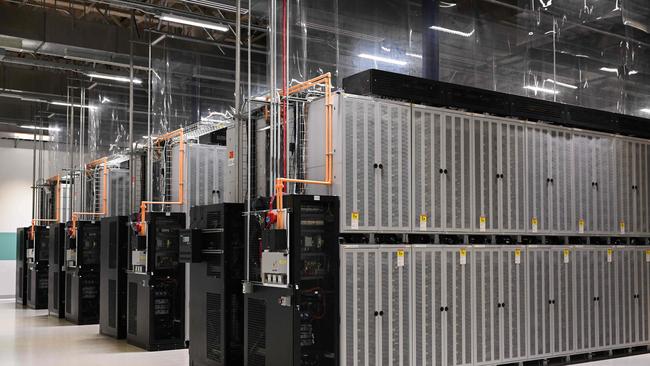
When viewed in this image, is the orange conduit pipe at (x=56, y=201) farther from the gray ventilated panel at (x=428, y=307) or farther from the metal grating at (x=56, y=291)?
the gray ventilated panel at (x=428, y=307)

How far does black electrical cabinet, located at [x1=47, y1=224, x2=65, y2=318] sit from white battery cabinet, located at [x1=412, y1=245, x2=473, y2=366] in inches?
419

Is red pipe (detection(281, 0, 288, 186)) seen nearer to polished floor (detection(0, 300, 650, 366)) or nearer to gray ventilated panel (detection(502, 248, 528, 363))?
gray ventilated panel (detection(502, 248, 528, 363))

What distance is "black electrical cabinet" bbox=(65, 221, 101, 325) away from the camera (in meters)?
14.2

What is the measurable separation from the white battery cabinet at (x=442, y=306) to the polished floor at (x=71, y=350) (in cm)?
243

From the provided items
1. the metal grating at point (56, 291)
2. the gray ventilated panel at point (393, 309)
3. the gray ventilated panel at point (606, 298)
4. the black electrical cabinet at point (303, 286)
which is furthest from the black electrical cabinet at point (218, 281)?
the metal grating at point (56, 291)

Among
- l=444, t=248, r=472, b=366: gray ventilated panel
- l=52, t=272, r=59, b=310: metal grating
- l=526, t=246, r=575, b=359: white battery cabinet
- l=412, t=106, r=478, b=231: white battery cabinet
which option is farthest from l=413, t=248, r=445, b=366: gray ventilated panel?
l=52, t=272, r=59, b=310: metal grating

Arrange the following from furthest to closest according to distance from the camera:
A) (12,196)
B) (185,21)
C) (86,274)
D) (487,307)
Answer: (12,196) < (86,274) < (185,21) < (487,307)

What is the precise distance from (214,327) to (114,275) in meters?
4.65

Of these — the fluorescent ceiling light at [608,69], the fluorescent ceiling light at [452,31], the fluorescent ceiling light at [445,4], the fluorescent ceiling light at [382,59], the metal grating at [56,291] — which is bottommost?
the metal grating at [56,291]

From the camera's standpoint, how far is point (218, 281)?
8.20 m

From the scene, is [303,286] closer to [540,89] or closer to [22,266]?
[540,89]

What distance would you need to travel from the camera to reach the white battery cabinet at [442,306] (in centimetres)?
766

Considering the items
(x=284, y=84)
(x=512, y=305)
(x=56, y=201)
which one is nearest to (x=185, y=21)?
(x=284, y=84)

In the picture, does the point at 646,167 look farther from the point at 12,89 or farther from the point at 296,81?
the point at 12,89
